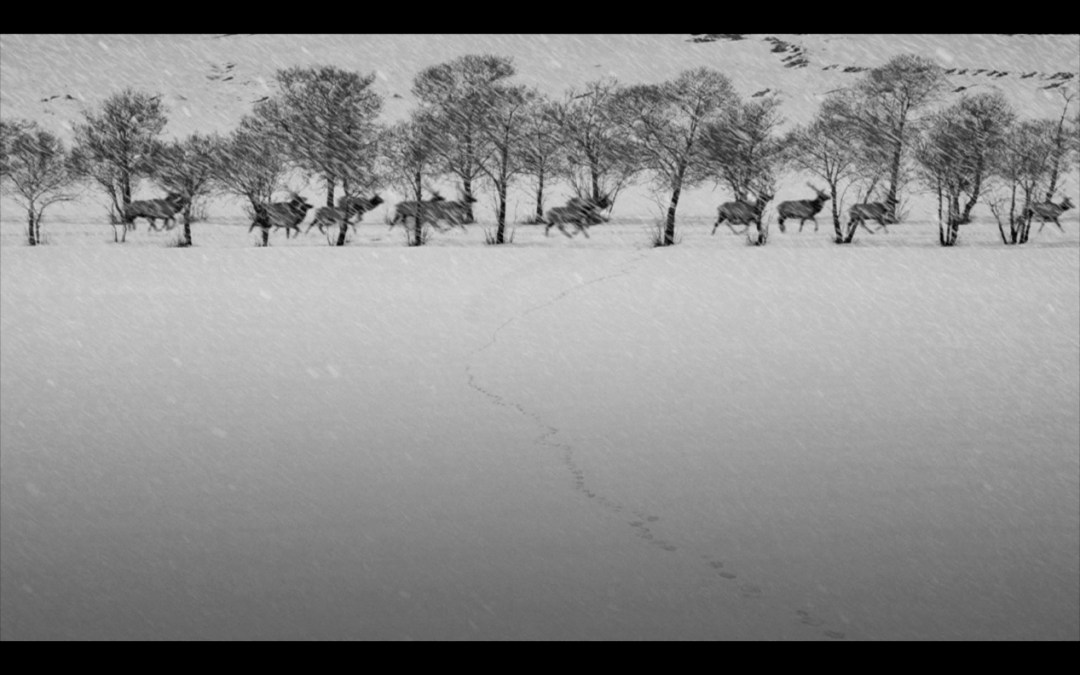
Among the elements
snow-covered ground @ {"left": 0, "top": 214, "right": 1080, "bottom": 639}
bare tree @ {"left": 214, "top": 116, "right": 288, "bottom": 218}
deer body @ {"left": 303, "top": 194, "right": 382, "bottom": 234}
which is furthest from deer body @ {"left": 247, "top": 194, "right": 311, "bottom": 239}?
snow-covered ground @ {"left": 0, "top": 214, "right": 1080, "bottom": 639}

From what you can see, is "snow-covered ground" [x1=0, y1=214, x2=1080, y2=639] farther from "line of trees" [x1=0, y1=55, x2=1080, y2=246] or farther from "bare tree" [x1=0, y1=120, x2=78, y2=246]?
"bare tree" [x1=0, y1=120, x2=78, y2=246]

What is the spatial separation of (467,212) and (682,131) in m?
10.8

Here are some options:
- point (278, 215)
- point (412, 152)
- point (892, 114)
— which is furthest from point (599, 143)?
point (278, 215)

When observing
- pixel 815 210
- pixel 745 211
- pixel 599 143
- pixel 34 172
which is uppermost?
pixel 599 143

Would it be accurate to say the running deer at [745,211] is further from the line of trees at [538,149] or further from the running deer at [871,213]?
the running deer at [871,213]

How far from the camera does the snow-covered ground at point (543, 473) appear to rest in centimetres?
533

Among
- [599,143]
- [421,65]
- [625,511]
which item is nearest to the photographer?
[625,511]

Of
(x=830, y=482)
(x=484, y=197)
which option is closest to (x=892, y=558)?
(x=830, y=482)

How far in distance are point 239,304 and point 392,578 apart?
16393mm

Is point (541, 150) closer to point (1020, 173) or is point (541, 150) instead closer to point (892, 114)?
point (892, 114)

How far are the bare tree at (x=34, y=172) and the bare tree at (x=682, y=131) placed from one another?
2747cm

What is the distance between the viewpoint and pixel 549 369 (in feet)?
42.3

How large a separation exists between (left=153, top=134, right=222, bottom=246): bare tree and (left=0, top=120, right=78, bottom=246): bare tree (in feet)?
14.8

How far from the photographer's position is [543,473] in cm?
792
